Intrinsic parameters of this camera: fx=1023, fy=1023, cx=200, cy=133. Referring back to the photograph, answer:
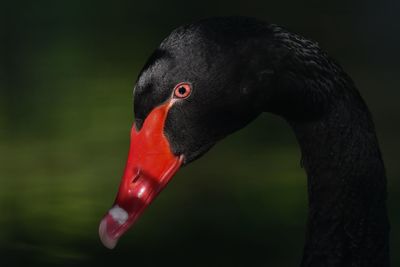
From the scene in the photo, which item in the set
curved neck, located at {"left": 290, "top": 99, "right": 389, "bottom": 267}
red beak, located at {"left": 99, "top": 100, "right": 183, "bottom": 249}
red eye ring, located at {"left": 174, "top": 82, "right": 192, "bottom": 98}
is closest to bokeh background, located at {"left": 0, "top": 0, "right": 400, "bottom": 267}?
curved neck, located at {"left": 290, "top": 99, "right": 389, "bottom": 267}

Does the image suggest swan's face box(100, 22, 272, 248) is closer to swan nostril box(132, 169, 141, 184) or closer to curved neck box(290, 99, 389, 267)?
swan nostril box(132, 169, 141, 184)

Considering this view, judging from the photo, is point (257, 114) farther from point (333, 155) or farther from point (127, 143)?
point (127, 143)

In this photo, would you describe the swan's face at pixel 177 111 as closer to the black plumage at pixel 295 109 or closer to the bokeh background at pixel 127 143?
the black plumage at pixel 295 109

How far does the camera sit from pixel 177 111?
1.95 metres

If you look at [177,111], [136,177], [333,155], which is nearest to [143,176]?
[136,177]

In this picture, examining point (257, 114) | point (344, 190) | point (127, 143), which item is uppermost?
point (257, 114)

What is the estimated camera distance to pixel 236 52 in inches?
75.1

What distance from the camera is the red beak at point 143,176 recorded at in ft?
6.45

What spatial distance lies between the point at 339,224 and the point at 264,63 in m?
0.40

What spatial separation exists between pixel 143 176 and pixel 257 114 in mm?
255

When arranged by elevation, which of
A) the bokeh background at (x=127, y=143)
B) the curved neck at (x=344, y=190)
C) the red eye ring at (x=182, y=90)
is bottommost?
the bokeh background at (x=127, y=143)

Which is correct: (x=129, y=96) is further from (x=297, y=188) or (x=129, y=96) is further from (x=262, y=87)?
(x=262, y=87)

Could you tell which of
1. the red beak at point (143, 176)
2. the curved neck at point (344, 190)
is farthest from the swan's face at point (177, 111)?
the curved neck at point (344, 190)

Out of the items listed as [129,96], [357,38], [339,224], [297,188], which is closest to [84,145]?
[129,96]
